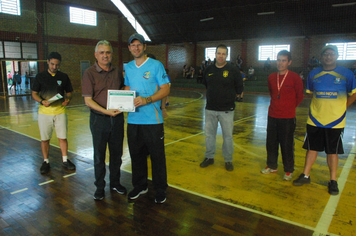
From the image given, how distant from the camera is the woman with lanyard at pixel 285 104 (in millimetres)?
3668

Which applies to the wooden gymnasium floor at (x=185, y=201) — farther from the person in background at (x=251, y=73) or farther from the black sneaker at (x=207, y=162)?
the person in background at (x=251, y=73)

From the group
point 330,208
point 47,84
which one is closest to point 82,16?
point 47,84

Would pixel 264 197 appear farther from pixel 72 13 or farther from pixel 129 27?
pixel 129 27

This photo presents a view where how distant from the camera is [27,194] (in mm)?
3350

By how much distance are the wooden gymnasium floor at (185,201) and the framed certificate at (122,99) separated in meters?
1.15

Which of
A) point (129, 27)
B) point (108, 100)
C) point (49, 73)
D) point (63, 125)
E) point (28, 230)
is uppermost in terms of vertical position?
point (129, 27)

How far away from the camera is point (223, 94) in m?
4.05

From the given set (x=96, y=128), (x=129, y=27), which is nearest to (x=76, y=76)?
(x=129, y=27)

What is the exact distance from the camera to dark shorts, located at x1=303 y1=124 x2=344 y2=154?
3338 millimetres

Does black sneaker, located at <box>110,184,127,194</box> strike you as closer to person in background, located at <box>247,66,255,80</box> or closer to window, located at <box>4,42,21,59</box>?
window, located at <box>4,42,21,59</box>

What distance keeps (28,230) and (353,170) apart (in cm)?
452

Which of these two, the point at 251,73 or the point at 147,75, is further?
the point at 251,73

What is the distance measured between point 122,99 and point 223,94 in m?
1.79

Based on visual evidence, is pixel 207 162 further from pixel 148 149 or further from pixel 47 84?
pixel 47 84
